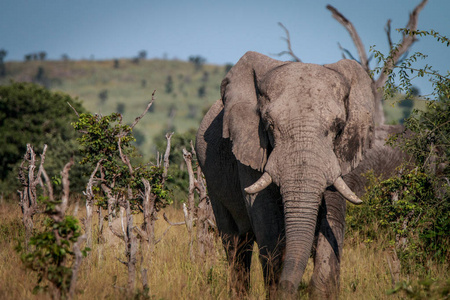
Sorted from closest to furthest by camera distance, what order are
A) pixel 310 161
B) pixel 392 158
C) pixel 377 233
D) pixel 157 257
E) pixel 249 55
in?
pixel 310 161 → pixel 249 55 → pixel 157 257 → pixel 377 233 → pixel 392 158

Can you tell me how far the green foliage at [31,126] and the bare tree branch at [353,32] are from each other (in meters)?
12.2

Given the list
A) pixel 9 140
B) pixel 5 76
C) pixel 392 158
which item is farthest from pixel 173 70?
pixel 392 158

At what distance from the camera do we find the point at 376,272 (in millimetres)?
6754

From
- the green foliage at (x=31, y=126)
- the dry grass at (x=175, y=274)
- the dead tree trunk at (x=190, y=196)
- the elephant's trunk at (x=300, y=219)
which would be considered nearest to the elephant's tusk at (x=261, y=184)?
the elephant's trunk at (x=300, y=219)

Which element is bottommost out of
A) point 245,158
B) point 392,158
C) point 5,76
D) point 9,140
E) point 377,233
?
point 377,233

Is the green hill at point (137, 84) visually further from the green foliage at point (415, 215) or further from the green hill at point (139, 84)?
the green foliage at point (415, 215)

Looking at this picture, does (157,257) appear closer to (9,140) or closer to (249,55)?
(249,55)

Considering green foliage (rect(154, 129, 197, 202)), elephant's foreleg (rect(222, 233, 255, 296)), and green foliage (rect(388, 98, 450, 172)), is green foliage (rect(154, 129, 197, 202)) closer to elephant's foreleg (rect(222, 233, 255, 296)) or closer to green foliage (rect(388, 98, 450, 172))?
elephant's foreleg (rect(222, 233, 255, 296))

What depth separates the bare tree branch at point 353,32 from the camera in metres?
24.6

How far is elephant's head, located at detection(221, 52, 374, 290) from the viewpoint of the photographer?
4.76 meters

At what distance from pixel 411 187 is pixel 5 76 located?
4085 inches

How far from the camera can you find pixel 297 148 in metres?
4.84

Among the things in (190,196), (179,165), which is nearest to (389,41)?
(179,165)

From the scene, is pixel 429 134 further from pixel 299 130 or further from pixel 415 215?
pixel 299 130
